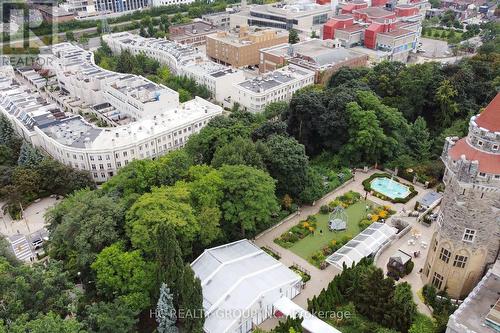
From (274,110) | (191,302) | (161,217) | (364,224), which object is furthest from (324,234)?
(274,110)

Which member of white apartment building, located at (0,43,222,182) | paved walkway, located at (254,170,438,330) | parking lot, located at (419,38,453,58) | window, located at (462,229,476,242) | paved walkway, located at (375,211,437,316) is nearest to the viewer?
window, located at (462,229,476,242)

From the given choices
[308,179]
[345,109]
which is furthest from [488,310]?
[345,109]

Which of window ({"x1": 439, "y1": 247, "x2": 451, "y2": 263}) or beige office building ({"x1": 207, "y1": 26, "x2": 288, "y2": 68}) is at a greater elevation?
beige office building ({"x1": 207, "y1": 26, "x2": 288, "y2": 68})

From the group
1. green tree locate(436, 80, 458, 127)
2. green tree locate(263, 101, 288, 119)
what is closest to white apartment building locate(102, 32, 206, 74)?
green tree locate(263, 101, 288, 119)

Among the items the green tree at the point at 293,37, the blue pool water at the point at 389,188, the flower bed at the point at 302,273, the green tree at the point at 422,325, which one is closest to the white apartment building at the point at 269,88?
the blue pool water at the point at 389,188

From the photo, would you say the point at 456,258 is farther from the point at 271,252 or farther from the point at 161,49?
the point at 161,49

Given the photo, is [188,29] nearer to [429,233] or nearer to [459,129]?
[459,129]

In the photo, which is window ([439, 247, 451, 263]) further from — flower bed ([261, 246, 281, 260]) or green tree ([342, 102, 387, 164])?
green tree ([342, 102, 387, 164])

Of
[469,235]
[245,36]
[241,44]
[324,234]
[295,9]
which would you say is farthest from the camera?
[295,9]

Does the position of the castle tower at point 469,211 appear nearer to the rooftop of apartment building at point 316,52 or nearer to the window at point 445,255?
the window at point 445,255
